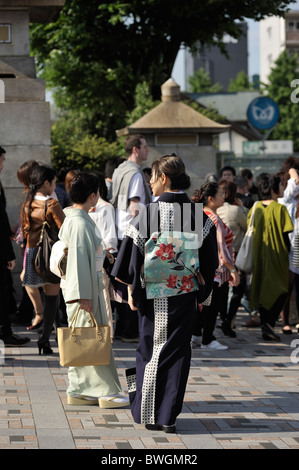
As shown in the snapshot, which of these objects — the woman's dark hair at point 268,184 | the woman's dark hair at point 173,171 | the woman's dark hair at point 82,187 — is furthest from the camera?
the woman's dark hair at point 268,184

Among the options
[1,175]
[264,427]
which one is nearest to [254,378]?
[264,427]

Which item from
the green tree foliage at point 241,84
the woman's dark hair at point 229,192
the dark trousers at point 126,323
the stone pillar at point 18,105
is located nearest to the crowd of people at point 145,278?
the dark trousers at point 126,323

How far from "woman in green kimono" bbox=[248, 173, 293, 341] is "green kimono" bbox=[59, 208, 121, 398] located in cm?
369

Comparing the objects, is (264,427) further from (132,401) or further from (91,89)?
(91,89)

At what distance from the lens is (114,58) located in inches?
1358

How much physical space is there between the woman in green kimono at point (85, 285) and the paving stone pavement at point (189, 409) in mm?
141

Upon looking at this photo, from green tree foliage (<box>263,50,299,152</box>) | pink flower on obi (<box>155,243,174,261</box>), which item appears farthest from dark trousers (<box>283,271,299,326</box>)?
green tree foliage (<box>263,50,299,152</box>)

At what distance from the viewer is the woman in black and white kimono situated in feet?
20.3

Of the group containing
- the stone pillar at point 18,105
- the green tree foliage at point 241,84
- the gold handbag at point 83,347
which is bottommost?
the gold handbag at point 83,347

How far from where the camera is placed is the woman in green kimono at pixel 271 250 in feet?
33.7

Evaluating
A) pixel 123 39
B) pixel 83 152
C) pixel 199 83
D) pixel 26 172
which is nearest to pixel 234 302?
pixel 26 172

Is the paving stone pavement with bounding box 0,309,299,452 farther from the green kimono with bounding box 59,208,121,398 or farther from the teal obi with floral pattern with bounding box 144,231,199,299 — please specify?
the teal obi with floral pattern with bounding box 144,231,199,299

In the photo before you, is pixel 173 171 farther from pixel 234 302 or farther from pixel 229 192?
pixel 234 302

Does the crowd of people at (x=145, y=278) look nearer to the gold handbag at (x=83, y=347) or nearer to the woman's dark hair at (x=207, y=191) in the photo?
the gold handbag at (x=83, y=347)
